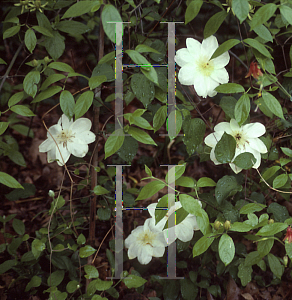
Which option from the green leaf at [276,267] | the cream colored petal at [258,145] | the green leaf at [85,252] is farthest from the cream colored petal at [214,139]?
the green leaf at [85,252]

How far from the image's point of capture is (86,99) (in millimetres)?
853

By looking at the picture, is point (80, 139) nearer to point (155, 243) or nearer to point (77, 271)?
point (155, 243)

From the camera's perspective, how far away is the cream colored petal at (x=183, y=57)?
0.92m

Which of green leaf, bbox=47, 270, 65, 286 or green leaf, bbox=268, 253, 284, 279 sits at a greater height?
green leaf, bbox=268, 253, 284, 279

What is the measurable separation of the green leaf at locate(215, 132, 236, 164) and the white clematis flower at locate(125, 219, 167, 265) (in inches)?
14.1

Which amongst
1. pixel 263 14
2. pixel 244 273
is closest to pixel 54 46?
pixel 263 14

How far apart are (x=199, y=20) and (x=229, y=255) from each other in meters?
1.20

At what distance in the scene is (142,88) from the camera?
868mm

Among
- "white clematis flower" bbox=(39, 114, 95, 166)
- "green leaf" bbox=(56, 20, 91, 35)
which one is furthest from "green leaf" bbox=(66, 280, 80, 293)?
"green leaf" bbox=(56, 20, 91, 35)

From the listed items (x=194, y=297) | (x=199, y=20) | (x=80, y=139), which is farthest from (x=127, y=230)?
(x=199, y=20)

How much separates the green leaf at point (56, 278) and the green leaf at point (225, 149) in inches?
28.1

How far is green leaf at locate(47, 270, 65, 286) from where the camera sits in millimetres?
1069

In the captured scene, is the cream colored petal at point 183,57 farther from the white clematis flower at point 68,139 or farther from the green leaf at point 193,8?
the white clematis flower at point 68,139

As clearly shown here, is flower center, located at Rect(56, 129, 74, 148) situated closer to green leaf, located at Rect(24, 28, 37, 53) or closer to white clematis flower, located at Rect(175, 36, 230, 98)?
green leaf, located at Rect(24, 28, 37, 53)
